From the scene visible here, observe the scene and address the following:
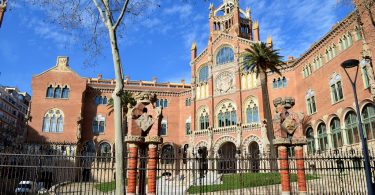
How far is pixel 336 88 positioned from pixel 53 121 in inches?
1389

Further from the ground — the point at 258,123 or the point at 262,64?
the point at 262,64

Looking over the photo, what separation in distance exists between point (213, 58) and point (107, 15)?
3535cm

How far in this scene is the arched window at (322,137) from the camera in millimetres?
33500

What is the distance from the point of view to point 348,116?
98.3 ft

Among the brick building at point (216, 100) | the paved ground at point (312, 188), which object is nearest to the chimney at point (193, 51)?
the brick building at point (216, 100)

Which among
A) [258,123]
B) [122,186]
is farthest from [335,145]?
[122,186]

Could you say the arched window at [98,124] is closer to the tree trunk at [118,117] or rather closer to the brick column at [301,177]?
the tree trunk at [118,117]

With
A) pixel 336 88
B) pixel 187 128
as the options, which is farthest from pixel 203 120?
pixel 336 88

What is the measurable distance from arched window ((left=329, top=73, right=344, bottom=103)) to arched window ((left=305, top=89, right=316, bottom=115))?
12.0 ft

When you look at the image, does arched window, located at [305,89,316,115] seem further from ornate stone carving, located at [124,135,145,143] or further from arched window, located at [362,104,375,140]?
ornate stone carving, located at [124,135,145,143]

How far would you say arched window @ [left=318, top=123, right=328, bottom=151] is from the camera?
3350 centimetres


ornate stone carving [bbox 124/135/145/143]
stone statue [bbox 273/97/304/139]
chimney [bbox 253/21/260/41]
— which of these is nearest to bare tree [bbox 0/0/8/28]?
ornate stone carving [bbox 124/135/145/143]

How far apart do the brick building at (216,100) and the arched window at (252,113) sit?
51mm

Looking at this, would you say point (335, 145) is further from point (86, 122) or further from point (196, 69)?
point (86, 122)
